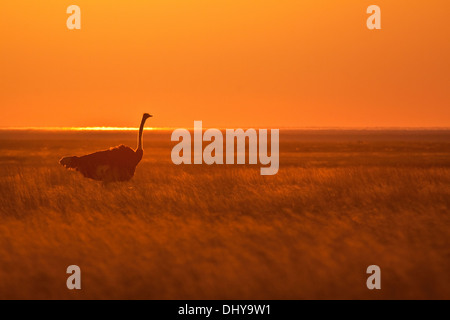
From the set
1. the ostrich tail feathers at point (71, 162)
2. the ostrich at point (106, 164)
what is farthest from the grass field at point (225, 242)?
the ostrich tail feathers at point (71, 162)

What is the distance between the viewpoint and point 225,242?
8.72 meters

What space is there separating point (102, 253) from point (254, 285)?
2.26 meters

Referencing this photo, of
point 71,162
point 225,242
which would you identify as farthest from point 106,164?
point 225,242

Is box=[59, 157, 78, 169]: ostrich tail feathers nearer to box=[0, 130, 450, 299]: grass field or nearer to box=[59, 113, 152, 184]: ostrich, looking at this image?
Answer: box=[59, 113, 152, 184]: ostrich

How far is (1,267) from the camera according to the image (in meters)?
7.33

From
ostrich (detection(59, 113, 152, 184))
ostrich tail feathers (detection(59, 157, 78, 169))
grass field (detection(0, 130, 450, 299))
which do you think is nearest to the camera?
grass field (detection(0, 130, 450, 299))

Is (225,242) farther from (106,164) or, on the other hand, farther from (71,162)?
(71,162)

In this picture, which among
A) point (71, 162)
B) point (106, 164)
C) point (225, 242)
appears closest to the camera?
point (225, 242)

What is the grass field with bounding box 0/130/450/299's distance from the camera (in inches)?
258

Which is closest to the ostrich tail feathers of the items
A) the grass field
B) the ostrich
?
the ostrich

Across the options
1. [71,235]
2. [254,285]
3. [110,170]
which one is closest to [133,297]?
[254,285]

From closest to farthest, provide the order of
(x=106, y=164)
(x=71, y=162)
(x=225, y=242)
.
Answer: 1. (x=225, y=242)
2. (x=106, y=164)
3. (x=71, y=162)

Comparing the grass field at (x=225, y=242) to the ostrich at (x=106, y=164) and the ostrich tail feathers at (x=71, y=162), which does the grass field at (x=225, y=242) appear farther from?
the ostrich tail feathers at (x=71, y=162)
